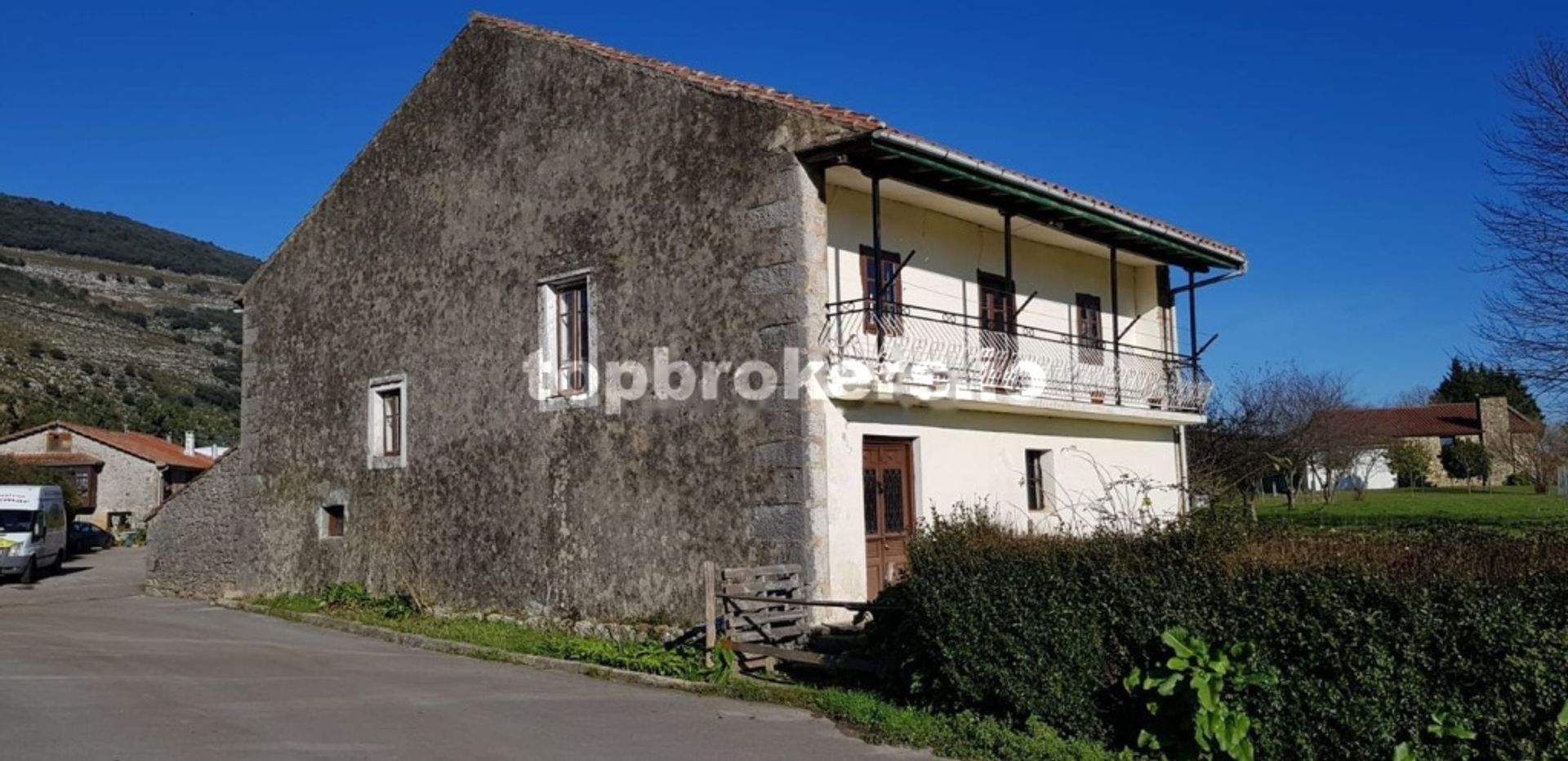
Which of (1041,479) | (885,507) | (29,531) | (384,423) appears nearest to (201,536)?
(384,423)

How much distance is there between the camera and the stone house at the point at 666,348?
41.9 ft

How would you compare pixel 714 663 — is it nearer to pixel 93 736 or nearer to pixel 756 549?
pixel 756 549

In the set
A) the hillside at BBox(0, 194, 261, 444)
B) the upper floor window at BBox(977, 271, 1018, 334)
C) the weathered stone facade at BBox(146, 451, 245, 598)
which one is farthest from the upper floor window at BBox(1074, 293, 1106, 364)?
the hillside at BBox(0, 194, 261, 444)

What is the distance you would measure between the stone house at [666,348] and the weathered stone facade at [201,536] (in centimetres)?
82

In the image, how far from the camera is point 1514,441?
5528 cm

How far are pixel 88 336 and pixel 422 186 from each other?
67661 millimetres

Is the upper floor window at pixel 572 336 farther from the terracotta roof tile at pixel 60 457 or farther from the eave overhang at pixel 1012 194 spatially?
the terracotta roof tile at pixel 60 457

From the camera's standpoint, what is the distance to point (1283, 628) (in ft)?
24.8

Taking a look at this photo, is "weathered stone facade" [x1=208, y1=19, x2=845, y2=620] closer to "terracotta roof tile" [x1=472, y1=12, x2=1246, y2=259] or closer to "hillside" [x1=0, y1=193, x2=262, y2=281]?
"terracotta roof tile" [x1=472, y1=12, x2=1246, y2=259]

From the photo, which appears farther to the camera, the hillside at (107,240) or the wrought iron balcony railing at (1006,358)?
the hillside at (107,240)

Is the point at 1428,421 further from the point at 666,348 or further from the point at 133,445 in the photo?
the point at 666,348

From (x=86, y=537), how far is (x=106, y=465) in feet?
34.4

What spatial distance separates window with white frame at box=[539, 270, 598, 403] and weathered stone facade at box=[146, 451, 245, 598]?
25.6 feet

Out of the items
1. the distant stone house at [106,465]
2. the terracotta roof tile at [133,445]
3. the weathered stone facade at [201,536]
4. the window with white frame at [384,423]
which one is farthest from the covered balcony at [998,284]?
the distant stone house at [106,465]
